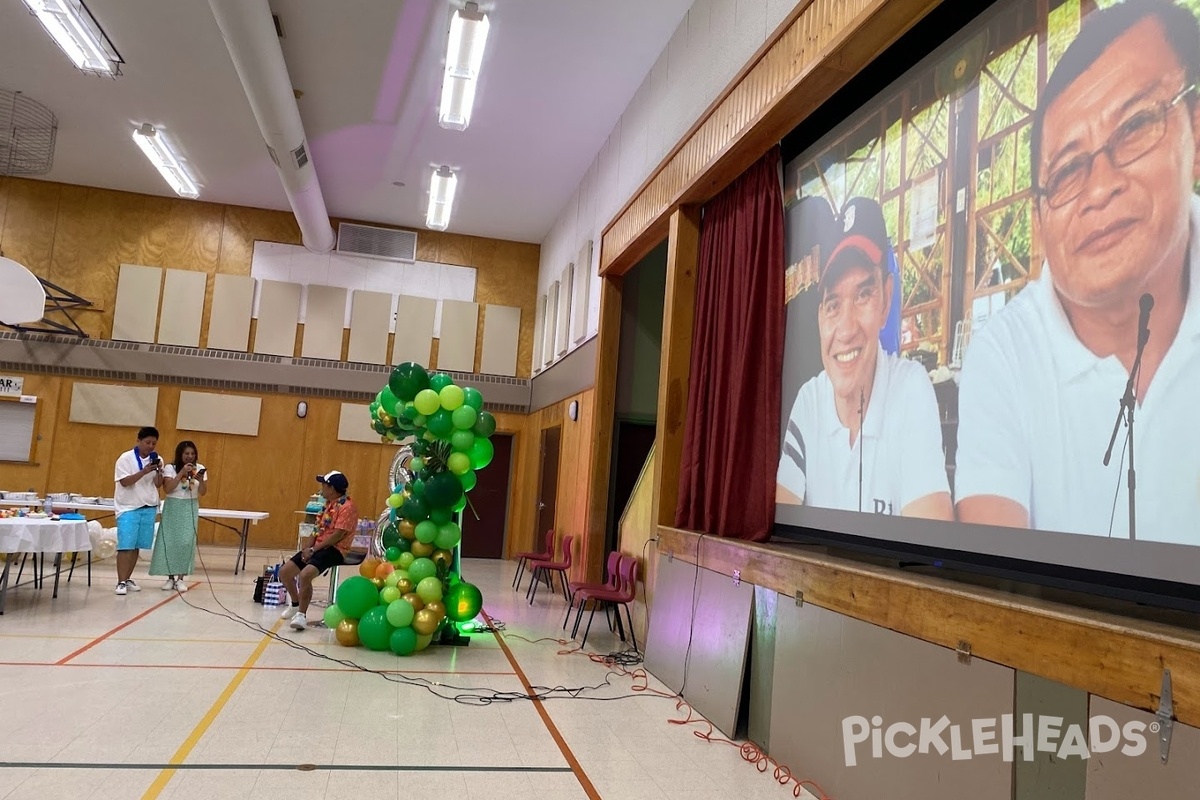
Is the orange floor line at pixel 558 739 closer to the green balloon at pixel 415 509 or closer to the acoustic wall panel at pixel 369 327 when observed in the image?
the green balloon at pixel 415 509

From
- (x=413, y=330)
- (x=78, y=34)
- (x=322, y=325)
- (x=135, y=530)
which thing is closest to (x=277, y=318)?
(x=322, y=325)

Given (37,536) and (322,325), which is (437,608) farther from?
(322,325)

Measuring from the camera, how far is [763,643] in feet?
14.1

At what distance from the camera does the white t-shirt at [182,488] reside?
26.7ft

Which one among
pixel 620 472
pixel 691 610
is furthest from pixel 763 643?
pixel 620 472

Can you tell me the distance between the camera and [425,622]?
5750 millimetres

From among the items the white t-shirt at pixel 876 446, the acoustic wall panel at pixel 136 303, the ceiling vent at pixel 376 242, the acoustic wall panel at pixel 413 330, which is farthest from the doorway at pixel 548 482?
the acoustic wall panel at pixel 136 303

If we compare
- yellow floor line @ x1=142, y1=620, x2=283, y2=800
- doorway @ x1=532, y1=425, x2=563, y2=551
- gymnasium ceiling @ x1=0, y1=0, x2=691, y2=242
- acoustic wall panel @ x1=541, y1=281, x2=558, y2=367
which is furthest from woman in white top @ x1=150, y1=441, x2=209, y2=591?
acoustic wall panel @ x1=541, y1=281, x2=558, y2=367

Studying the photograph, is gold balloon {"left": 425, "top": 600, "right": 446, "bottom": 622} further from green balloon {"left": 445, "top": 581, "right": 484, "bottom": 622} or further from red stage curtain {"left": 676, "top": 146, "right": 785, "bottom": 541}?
red stage curtain {"left": 676, "top": 146, "right": 785, "bottom": 541}

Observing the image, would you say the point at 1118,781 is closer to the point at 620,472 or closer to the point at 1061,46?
the point at 1061,46

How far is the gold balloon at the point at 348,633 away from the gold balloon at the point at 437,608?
576 millimetres

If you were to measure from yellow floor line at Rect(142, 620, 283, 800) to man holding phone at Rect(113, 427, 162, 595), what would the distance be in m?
2.66

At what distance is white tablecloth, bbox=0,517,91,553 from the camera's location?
6.12 m

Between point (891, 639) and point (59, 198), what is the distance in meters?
14.3
